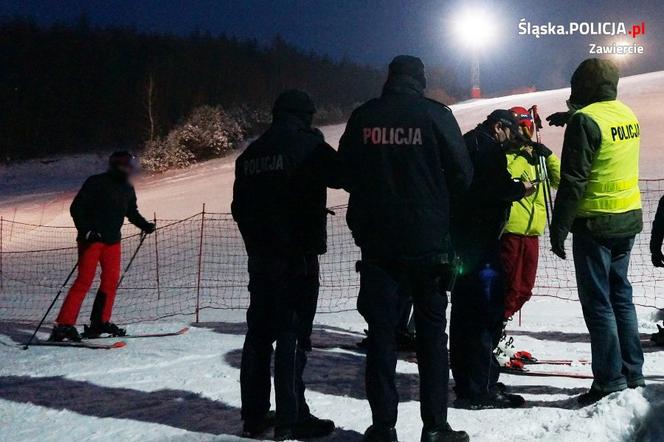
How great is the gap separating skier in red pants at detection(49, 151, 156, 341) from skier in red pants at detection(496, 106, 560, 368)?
3577 millimetres

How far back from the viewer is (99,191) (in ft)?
21.2

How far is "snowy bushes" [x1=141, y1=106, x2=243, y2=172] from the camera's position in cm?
2964

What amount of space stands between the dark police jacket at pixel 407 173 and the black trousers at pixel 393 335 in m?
0.10

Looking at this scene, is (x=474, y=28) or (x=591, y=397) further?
(x=474, y=28)

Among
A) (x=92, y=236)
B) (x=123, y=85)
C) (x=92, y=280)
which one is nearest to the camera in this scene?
(x=92, y=236)

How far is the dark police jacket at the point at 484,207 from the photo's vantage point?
12.0 feet

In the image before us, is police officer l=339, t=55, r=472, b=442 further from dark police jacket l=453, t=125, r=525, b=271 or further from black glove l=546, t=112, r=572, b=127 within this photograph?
Result: black glove l=546, t=112, r=572, b=127

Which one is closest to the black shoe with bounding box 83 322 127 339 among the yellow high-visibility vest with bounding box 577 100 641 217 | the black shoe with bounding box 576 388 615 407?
the black shoe with bounding box 576 388 615 407

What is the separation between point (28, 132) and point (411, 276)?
148 ft

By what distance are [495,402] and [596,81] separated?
5.94ft

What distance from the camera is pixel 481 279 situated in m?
3.79

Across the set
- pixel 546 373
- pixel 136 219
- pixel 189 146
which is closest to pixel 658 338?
pixel 546 373

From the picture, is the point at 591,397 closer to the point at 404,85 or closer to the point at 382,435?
the point at 382,435

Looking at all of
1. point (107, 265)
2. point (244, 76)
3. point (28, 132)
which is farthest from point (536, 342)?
point (244, 76)
